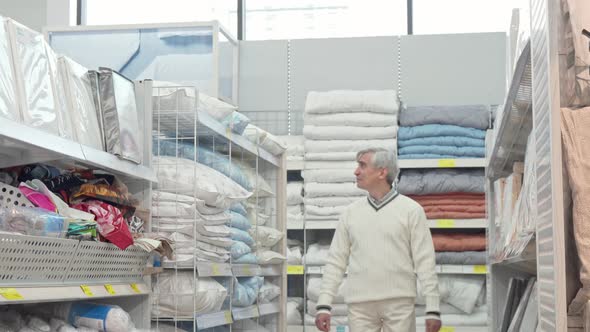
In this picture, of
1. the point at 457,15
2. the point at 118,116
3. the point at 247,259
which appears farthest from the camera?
the point at 457,15

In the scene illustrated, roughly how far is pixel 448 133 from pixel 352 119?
60 cm

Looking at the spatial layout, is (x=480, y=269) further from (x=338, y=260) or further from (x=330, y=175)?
(x=338, y=260)

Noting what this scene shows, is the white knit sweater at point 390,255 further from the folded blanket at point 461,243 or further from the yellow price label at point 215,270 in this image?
the folded blanket at point 461,243

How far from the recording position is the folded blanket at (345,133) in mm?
5945

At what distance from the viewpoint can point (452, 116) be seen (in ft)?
19.4

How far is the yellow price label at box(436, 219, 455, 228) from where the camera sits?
580cm

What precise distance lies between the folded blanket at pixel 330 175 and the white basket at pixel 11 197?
11.8 ft

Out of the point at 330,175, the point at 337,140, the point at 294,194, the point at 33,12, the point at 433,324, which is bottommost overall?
the point at 433,324

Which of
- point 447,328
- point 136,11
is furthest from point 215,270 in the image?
point 136,11

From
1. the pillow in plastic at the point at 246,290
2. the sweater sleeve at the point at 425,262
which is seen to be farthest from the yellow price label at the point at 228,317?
the sweater sleeve at the point at 425,262

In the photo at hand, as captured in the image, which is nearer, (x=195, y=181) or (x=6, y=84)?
(x=6, y=84)

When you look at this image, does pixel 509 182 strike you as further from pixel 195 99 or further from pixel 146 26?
pixel 146 26

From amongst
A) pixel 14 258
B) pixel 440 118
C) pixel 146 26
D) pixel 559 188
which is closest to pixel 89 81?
pixel 14 258

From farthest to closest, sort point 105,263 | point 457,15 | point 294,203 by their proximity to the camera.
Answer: point 457,15 < point 294,203 < point 105,263
